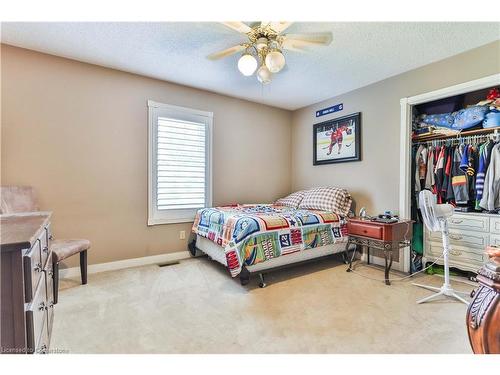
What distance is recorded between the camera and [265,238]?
8.52 feet

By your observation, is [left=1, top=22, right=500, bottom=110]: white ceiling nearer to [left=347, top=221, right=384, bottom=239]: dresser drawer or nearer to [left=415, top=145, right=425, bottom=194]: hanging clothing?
[left=415, top=145, right=425, bottom=194]: hanging clothing

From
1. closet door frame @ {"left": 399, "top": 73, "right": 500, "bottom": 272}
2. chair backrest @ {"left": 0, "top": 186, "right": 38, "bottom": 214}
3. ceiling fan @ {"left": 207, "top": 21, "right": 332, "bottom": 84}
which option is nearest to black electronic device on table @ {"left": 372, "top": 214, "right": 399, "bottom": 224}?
closet door frame @ {"left": 399, "top": 73, "right": 500, "bottom": 272}

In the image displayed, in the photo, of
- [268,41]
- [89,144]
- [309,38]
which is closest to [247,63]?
[268,41]

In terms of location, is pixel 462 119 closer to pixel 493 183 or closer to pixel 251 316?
pixel 493 183

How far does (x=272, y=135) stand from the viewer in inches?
178

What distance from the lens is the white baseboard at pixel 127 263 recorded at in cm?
284

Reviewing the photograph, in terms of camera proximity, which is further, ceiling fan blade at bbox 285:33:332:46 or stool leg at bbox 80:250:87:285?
stool leg at bbox 80:250:87:285

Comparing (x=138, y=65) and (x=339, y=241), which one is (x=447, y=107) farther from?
(x=138, y=65)

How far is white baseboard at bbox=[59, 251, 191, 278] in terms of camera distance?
284 centimetres

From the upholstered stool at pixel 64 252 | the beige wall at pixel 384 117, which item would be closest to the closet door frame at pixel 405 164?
Result: the beige wall at pixel 384 117

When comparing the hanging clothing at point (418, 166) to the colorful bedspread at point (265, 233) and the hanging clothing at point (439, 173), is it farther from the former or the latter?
the colorful bedspread at point (265, 233)

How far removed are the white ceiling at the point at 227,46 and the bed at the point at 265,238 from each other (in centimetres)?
178

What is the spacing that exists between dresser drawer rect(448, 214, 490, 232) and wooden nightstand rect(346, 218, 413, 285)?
1.62ft
